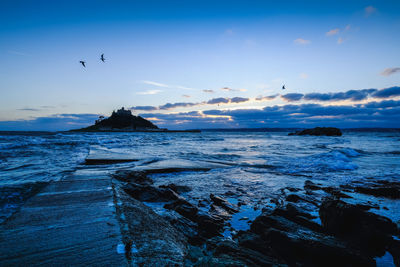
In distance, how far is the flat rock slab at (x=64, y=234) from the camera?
5.11 feet

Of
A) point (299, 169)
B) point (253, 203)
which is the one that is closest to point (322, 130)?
point (299, 169)

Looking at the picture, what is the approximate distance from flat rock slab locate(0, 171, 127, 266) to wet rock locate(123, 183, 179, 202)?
36.6 inches

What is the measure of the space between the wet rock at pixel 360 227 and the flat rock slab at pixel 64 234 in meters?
2.88

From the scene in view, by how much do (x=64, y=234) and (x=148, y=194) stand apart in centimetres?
211

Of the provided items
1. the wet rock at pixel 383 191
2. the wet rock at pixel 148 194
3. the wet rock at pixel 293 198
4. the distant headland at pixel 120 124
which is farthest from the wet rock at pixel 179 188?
the distant headland at pixel 120 124

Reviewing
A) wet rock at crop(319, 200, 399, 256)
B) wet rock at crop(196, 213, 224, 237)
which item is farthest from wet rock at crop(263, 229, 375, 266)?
wet rock at crop(196, 213, 224, 237)

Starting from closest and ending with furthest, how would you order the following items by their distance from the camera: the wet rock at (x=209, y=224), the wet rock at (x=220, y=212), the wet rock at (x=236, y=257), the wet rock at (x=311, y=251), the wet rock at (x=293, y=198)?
the wet rock at (x=236, y=257)
the wet rock at (x=311, y=251)
the wet rock at (x=209, y=224)
the wet rock at (x=220, y=212)
the wet rock at (x=293, y=198)

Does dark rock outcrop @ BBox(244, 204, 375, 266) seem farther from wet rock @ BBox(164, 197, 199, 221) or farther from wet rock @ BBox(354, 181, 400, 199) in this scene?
wet rock @ BBox(354, 181, 400, 199)

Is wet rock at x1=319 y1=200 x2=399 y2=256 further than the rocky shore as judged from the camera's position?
Yes

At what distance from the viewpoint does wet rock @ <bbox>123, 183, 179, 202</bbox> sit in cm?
389

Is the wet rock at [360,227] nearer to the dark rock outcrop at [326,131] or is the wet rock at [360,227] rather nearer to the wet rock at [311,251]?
the wet rock at [311,251]

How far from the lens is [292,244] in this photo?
2371 mm

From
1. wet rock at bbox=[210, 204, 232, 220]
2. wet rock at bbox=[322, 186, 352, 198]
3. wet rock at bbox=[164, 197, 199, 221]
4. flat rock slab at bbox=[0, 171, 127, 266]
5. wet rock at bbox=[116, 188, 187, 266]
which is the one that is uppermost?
flat rock slab at bbox=[0, 171, 127, 266]

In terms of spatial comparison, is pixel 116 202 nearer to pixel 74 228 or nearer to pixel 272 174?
pixel 74 228
